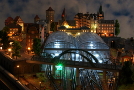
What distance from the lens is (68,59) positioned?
4681 centimetres

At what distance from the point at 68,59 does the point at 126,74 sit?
15.2 meters

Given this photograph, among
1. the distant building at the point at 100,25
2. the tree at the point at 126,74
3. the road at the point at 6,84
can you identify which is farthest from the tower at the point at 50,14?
the tree at the point at 126,74

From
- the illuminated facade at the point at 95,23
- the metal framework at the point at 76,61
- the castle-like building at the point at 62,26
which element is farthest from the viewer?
the illuminated facade at the point at 95,23

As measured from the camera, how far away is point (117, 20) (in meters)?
90.8

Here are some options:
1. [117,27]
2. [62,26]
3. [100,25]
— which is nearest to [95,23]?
[100,25]

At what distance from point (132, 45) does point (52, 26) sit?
126 feet

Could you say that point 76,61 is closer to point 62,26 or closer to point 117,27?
point 62,26

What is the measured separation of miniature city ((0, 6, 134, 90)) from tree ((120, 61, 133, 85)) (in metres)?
0.79

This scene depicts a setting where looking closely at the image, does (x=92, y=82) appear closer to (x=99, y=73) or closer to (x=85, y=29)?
(x=99, y=73)

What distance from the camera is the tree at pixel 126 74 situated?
34344 mm

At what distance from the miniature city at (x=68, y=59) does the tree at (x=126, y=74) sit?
0.79m

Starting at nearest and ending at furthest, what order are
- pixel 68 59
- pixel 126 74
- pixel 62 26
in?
pixel 126 74
pixel 68 59
pixel 62 26

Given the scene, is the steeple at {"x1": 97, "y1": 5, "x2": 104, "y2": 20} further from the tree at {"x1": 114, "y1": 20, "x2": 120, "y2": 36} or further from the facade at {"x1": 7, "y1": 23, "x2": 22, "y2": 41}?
the facade at {"x1": 7, "y1": 23, "x2": 22, "y2": 41}

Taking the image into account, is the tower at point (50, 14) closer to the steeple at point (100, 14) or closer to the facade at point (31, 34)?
the steeple at point (100, 14)
